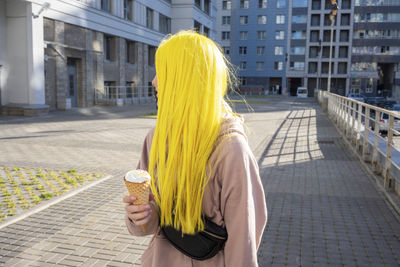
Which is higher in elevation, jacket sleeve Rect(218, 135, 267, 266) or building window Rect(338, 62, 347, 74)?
building window Rect(338, 62, 347, 74)

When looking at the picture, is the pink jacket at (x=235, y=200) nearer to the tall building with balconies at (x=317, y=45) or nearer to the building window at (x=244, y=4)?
the tall building with balconies at (x=317, y=45)

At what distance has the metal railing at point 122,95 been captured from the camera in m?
27.9

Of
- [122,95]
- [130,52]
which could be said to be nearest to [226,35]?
[130,52]

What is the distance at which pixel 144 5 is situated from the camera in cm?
3456

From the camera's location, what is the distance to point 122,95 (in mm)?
31797

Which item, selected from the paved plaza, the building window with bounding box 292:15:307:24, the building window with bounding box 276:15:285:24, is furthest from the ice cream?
the building window with bounding box 292:15:307:24

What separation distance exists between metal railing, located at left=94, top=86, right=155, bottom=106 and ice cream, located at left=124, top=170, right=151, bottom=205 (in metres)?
26.7

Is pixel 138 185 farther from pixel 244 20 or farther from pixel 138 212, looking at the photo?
pixel 244 20

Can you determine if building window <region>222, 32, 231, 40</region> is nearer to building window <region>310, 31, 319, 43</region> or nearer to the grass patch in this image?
building window <region>310, 31, 319, 43</region>

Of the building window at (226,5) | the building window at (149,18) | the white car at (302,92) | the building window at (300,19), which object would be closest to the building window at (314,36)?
the building window at (300,19)

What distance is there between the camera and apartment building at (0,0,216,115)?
19109 mm

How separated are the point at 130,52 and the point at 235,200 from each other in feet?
112

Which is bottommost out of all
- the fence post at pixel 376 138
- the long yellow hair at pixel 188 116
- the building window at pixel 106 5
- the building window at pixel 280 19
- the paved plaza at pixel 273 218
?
the paved plaza at pixel 273 218

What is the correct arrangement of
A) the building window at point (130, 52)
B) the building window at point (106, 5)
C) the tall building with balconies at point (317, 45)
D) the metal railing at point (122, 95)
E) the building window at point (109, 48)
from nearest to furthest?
the metal railing at point (122, 95)
the building window at point (106, 5)
the building window at point (109, 48)
the building window at point (130, 52)
the tall building with balconies at point (317, 45)
